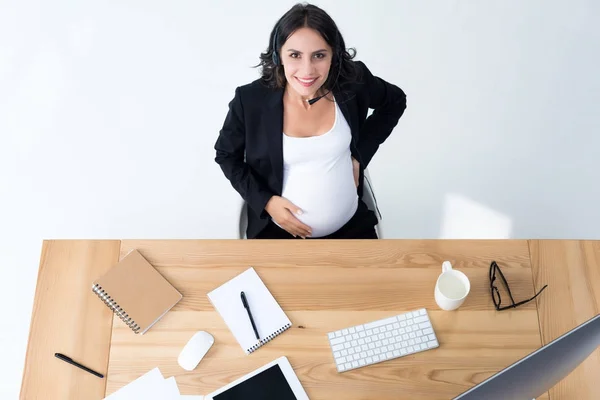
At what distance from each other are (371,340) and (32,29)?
230 cm

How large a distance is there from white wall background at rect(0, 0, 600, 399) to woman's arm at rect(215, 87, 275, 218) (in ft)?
2.15

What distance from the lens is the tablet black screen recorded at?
133 centimetres

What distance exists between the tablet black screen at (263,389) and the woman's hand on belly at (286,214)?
0.49m

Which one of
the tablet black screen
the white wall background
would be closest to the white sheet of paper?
the tablet black screen

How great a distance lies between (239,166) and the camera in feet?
5.76

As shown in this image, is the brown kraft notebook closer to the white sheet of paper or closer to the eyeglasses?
the white sheet of paper

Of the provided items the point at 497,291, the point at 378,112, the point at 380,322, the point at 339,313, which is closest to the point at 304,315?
the point at 339,313

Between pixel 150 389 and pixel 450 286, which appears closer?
pixel 150 389

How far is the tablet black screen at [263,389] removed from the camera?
133cm

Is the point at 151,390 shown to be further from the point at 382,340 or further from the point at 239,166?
the point at 239,166

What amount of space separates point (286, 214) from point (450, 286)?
52 centimetres

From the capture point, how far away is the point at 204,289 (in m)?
1.46

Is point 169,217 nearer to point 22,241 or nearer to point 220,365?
point 22,241

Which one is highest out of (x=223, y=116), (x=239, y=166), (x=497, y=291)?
(x=223, y=116)
